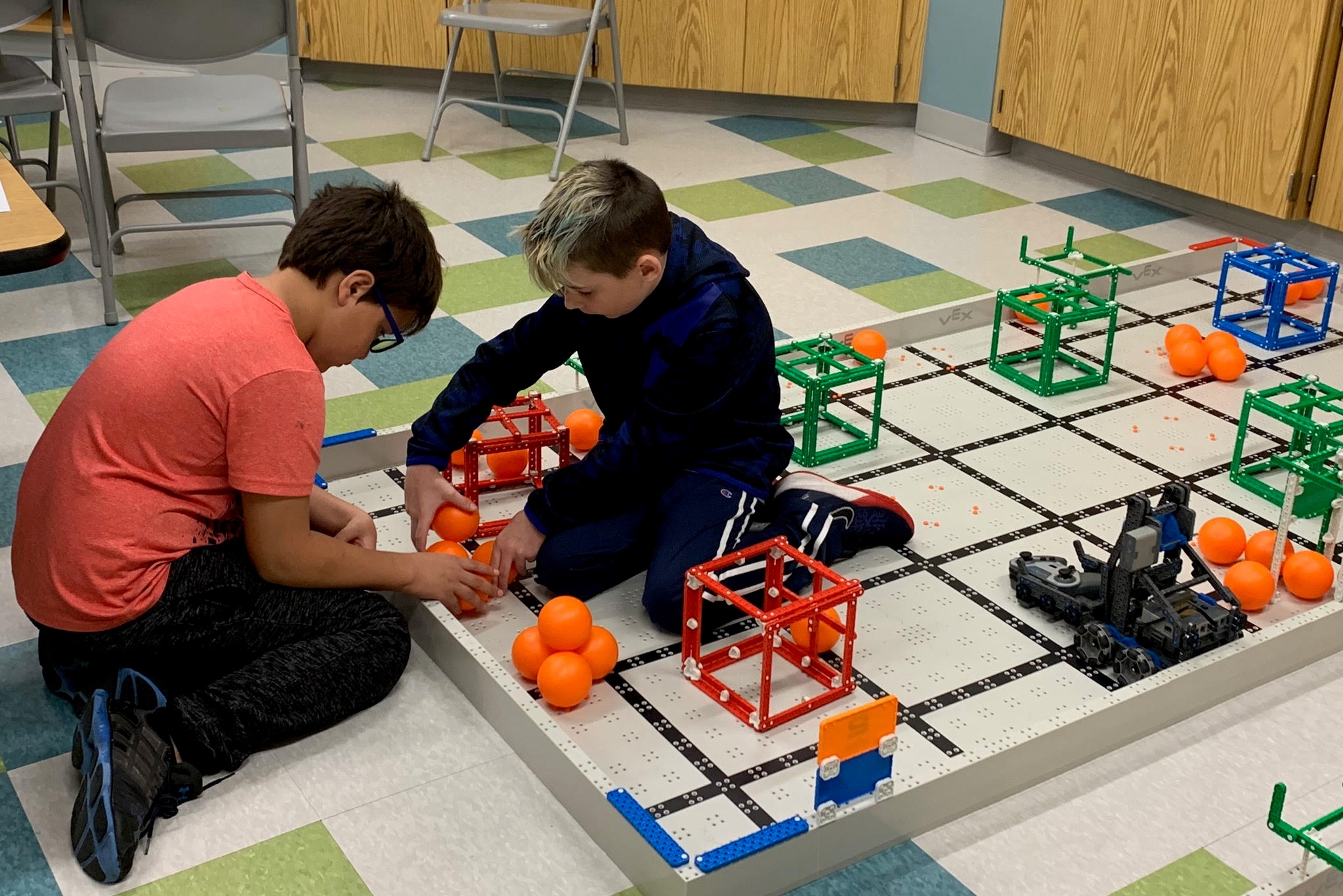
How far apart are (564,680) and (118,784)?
0.66m

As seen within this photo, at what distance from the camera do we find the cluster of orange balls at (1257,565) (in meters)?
2.53

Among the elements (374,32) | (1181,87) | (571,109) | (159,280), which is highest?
(1181,87)

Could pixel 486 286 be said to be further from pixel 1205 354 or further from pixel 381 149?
pixel 1205 354

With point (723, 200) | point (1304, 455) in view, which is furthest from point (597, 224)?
point (723, 200)

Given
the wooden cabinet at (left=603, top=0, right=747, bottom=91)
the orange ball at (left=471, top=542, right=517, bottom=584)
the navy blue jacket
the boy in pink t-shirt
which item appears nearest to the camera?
the boy in pink t-shirt

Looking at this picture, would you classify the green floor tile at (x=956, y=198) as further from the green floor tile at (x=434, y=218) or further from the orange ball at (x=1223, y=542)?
the orange ball at (x=1223, y=542)

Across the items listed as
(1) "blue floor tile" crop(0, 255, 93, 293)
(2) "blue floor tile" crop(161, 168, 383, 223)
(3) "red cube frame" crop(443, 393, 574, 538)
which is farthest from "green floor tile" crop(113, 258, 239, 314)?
(3) "red cube frame" crop(443, 393, 574, 538)

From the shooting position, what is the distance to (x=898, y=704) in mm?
2334

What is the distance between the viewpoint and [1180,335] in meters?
3.58

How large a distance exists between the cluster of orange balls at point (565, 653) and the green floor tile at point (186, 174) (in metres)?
2.98

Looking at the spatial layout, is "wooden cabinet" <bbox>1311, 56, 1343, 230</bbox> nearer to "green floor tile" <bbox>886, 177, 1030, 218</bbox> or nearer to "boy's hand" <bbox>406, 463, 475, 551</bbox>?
"green floor tile" <bbox>886, 177, 1030, 218</bbox>

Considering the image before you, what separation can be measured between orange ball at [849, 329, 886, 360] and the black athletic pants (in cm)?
156

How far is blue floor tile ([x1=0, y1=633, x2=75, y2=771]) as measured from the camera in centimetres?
219

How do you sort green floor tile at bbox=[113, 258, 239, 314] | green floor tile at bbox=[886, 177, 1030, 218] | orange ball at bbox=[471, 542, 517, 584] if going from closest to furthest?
orange ball at bbox=[471, 542, 517, 584] < green floor tile at bbox=[113, 258, 239, 314] < green floor tile at bbox=[886, 177, 1030, 218]
